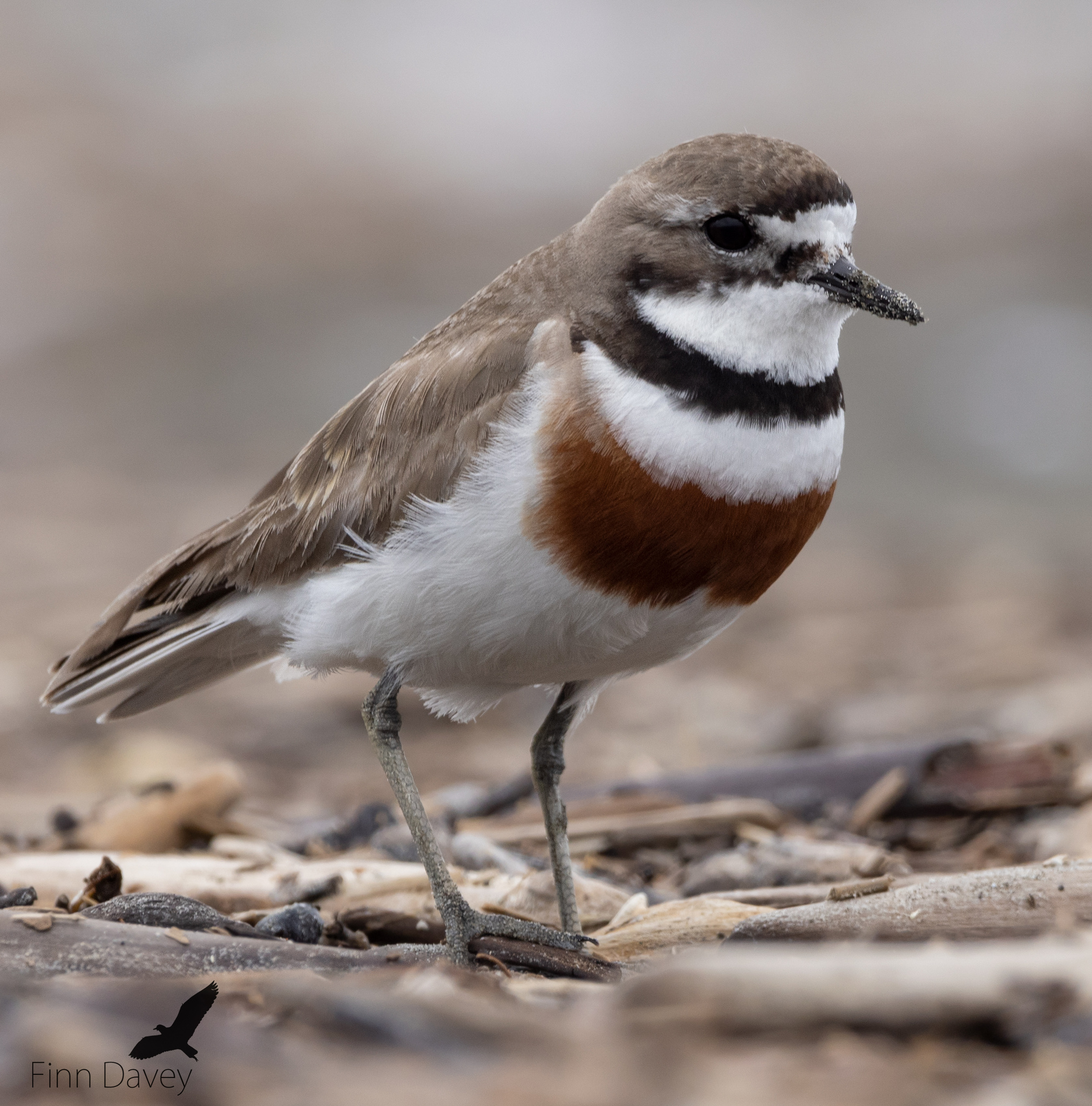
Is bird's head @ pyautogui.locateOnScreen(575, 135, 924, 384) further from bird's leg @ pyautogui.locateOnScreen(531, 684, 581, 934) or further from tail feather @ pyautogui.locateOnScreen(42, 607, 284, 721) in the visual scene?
tail feather @ pyautogui.locateOnScreen(42, 607, 284, 721)

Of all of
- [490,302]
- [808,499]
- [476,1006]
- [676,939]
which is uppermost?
[490,302]

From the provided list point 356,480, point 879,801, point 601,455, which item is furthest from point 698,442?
point 879,801

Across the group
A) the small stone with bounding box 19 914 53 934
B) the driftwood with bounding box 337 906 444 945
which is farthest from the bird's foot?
the small stone with bounding box 19 914 53 934

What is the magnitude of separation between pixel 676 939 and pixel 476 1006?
1498mm

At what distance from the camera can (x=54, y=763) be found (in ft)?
24.8

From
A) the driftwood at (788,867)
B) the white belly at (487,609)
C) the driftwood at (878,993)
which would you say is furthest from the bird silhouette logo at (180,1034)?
the driftwood at (788,867)

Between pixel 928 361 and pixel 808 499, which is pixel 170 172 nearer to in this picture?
pixel 928 361

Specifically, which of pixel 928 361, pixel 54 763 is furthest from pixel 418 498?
pixel 928 361

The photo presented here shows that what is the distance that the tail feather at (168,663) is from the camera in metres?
4.94

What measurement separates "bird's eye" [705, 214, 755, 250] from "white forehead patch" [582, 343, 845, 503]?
47cm

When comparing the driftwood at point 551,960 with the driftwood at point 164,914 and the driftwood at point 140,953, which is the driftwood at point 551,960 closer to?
the driftwood at point 140,953

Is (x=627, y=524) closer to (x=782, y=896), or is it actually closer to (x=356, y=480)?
(x=356, y=480)

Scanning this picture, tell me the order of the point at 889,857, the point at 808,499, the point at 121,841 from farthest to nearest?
the point at 121,841
the point at 889,857
the point at 808,499

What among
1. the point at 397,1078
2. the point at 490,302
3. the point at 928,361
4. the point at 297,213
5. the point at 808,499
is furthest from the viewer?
the point at 297,213
